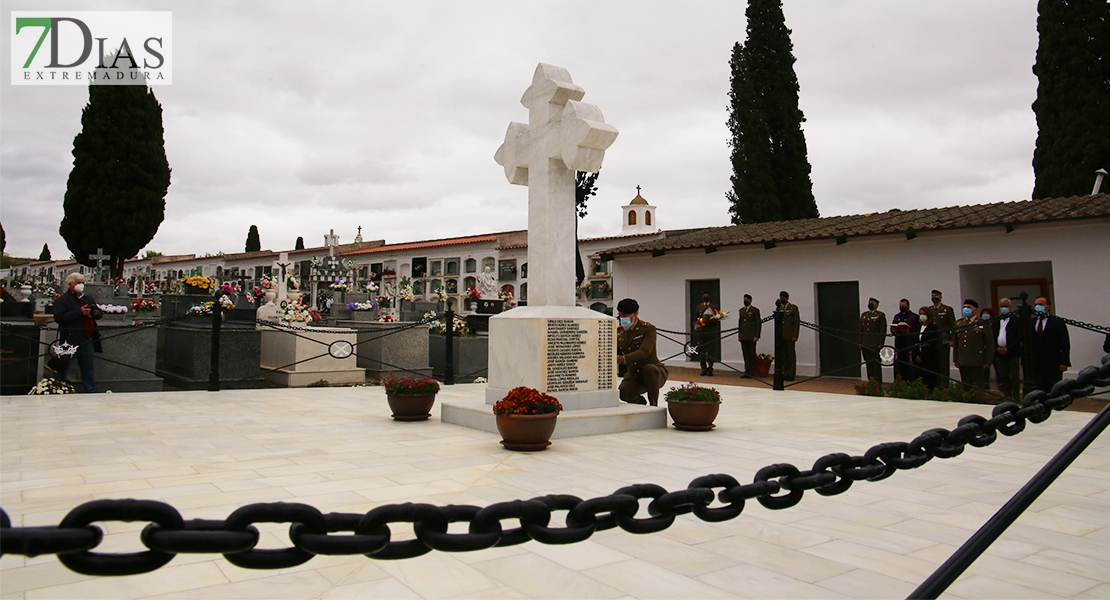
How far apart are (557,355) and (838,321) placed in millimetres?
11310

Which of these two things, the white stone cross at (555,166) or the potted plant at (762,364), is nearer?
the white stone cross at (555,166)

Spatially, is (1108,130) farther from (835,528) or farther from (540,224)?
(835,528)

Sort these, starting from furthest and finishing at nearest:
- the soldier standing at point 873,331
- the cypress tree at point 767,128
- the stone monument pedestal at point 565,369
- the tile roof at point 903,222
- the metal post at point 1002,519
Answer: the cypress tree at point 767,128
the soldier standing at point 873,331
the tile roof at point 903,222
the stone monument pedestal at point 565,369
the metal post at point 1002,519

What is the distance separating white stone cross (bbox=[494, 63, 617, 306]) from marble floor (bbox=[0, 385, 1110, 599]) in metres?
1.94

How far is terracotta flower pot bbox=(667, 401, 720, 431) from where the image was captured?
7473mm

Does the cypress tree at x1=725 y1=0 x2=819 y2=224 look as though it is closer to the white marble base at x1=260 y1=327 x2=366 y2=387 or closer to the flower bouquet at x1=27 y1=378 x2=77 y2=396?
the white marble base at x1=260 y1=327 x2=366 y2=387

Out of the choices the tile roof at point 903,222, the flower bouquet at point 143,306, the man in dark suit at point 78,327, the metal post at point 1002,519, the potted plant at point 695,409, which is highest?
the tile roof at point 903,222

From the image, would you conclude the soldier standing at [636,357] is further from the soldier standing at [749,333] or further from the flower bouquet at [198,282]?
the flower bouquet at [198,282]

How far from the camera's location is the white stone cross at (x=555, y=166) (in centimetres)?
759

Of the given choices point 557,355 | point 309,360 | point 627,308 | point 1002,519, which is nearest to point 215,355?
point 309,360

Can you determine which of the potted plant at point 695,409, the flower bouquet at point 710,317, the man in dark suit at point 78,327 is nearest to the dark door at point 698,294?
the flower bouquet at point 710,317

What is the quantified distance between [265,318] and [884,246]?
14.7m

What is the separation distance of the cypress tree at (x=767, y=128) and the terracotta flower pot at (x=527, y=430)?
76.7 ft

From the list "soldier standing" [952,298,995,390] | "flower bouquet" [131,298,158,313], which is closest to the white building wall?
"soldier standing" [952,298,995,390]
